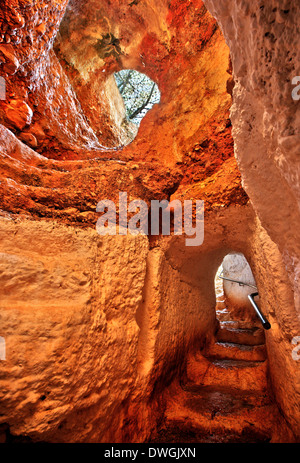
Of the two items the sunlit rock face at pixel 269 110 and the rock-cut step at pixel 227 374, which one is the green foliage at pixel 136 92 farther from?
the rock-cut step at pixel 227 374

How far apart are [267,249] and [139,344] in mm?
1230

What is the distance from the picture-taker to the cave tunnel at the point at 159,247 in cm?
85

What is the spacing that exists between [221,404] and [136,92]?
312 inches

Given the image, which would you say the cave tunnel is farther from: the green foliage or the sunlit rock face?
the green foliage

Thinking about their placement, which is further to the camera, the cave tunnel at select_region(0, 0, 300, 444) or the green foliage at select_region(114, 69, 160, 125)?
the green foliage at select_region(114, 69, 160, 125)

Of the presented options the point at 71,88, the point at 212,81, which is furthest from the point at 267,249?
the point at 71,88

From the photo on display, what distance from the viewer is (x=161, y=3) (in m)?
3.80

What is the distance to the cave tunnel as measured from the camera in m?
0.85

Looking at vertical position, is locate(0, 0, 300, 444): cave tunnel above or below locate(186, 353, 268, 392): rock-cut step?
above

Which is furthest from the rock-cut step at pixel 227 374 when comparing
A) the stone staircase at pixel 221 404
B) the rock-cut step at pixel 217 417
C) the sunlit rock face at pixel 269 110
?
the sunlit rock face at pixel 269 110

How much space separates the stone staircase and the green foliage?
662 cm

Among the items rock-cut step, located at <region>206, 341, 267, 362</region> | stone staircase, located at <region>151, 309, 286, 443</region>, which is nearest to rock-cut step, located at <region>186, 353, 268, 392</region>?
stone staircase, located at <region>151, 309, 286, 443</region>

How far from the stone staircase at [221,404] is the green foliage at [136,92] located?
6.62 meters
